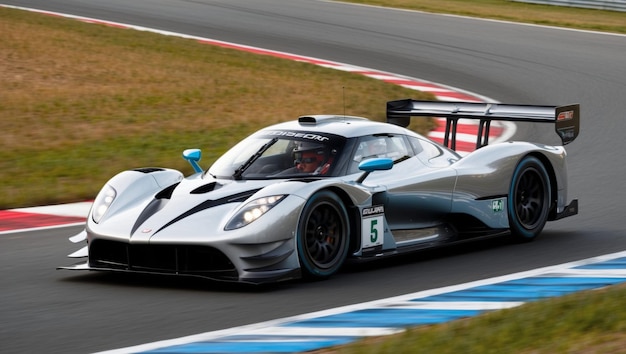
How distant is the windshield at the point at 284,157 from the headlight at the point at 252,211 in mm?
673

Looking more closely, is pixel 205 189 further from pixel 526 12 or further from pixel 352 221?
pixel 526 12

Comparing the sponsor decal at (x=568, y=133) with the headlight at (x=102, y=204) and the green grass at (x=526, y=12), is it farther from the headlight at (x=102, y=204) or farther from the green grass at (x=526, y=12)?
the green grass at (x=526, y=12)

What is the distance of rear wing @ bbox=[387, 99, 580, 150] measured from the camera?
10266mm

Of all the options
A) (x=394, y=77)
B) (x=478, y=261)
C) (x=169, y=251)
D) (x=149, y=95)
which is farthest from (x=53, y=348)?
(x=394, y=77)

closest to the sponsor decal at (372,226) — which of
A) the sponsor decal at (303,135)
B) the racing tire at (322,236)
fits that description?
the racing tire at (322,236)

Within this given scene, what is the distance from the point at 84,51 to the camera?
21.7 meters

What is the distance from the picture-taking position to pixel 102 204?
8.44 metres

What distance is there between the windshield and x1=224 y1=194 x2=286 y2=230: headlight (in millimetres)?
673

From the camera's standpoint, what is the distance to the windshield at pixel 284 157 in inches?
340

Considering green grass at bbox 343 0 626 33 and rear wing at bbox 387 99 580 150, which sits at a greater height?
green grass at bbox 343 0 626 33

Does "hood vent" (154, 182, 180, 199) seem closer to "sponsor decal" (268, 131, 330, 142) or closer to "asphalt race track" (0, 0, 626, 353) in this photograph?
"asphalt race track" (0, 0, 626, 353)

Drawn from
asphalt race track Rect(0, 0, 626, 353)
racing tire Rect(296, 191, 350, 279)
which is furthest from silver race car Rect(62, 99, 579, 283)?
asphalt race track Rect(0, 0, 626, 353)

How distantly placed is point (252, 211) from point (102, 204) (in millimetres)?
1281

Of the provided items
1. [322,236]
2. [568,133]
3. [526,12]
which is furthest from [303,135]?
[526,12]
